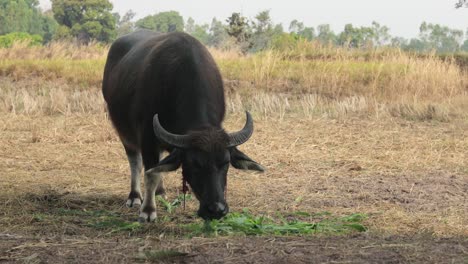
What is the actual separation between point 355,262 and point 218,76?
2.80m

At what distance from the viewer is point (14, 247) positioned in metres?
4.02

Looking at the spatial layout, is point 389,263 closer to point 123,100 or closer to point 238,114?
point 123,100

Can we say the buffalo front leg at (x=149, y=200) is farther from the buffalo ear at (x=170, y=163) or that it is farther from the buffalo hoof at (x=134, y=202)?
the buffalo hoof at (x=134, y=202)

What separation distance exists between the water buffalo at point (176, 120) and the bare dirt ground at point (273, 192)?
1.34 feet

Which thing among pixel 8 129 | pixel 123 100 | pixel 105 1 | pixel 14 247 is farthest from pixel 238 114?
pixel 105 1

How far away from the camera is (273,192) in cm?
709

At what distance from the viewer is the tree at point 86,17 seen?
4691 cm

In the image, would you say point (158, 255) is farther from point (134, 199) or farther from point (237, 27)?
point (237, 27)

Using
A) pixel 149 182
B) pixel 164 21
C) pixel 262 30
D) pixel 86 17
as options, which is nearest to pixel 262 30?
pixel 262 30

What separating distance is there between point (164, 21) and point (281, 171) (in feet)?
236

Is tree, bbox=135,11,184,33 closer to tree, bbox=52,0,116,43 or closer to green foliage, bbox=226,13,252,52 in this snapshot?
tree, bbox=52,0,116,43

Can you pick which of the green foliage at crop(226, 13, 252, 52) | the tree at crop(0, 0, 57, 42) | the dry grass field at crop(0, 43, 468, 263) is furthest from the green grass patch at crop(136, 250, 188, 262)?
the tree at crop(0, 0, 57, 42)

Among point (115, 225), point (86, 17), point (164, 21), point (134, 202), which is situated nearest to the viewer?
point (115, 225)

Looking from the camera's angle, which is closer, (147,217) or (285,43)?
(147,217)
